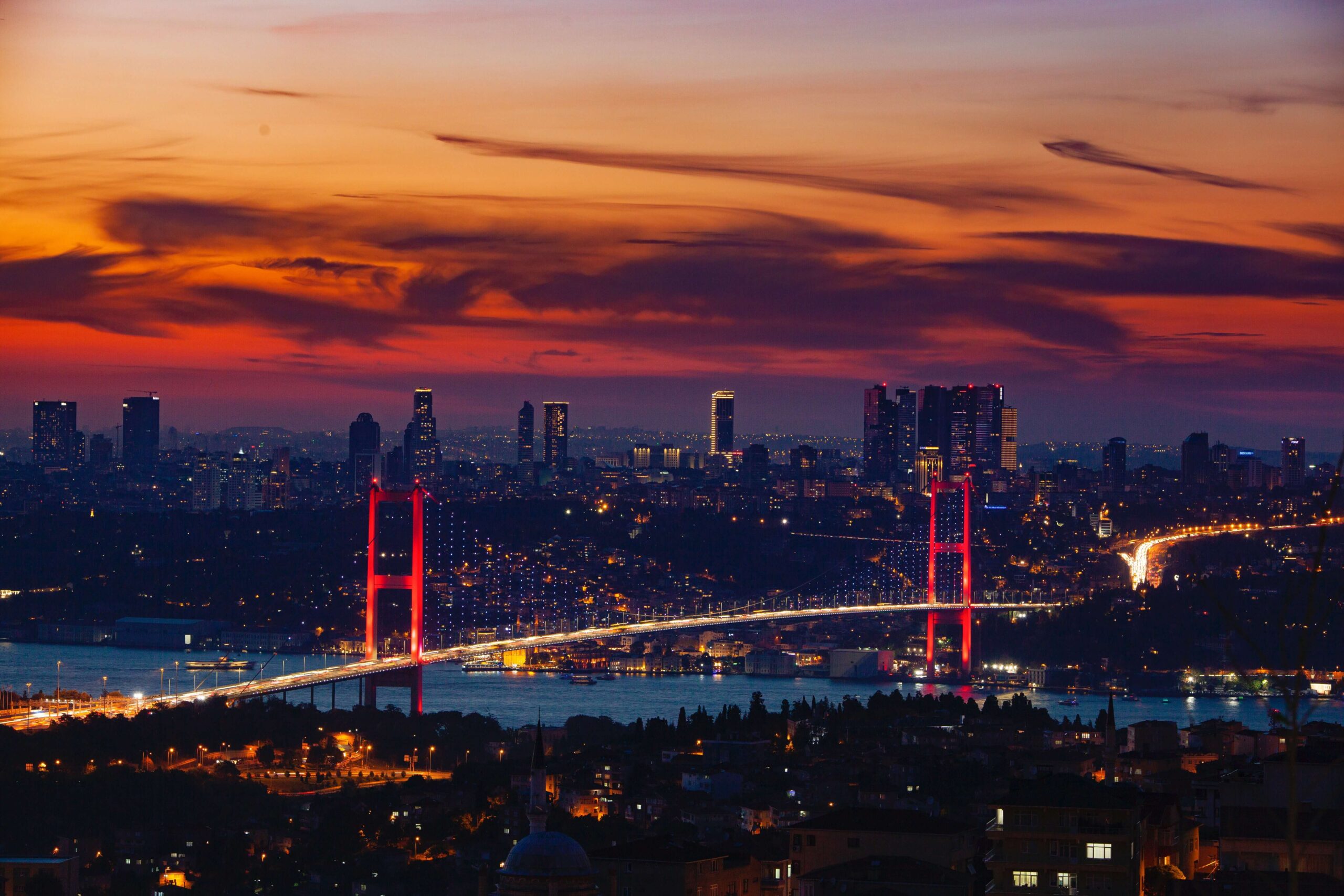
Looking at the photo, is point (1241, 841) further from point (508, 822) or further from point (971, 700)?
point (971, 700)

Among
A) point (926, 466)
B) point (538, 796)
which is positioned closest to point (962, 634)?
point (926, 466)

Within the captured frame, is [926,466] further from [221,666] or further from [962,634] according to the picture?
[221,666]

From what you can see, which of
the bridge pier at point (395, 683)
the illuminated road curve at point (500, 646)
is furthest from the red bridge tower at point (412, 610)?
the illuminated road curve at point (500, 646)

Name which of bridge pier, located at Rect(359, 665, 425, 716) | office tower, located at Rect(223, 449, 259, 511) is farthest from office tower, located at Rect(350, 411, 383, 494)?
bridge pier, located at Rect(359, 665, 425, 716)

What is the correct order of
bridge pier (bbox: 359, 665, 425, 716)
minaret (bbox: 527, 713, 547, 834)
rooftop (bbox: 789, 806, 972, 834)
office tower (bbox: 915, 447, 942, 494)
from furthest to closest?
office tower (bbox: 915, 447, 942, 494) → bridge pier (bbox: 359, 665, 425, 716) → rooftop (bbox: 789, 806, 972, 834) → minaret (bbox: 527, 713, 547, 834)

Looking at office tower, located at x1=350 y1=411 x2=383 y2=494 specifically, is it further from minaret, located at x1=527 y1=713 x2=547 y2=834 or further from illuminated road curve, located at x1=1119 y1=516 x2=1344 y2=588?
minaret, located at x1=527 y1=713 x2=547 y2=834

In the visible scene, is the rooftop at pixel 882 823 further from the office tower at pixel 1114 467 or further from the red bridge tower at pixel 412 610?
the office tower at pixel 1114 467
